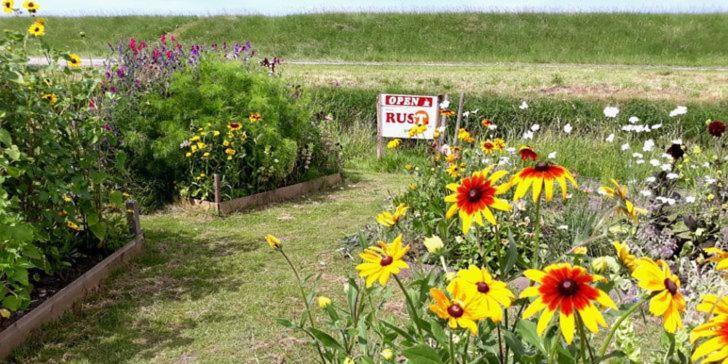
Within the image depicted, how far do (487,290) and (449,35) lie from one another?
95.4 ft

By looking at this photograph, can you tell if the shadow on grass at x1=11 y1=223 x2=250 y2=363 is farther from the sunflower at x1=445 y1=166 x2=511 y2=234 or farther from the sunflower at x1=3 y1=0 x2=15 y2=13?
the sunflower at x1=445 y1=166 x2=511 y2=234

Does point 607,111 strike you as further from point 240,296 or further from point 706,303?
point 706,303

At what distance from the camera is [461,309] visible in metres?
1.27

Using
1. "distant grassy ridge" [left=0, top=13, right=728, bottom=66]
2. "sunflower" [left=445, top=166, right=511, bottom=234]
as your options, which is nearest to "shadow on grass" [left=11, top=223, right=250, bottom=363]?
"sunflower" [left=445, top=166, right=511, bottom=234]

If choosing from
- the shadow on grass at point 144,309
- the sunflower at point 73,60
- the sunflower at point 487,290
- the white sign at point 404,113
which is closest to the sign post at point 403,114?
the white sign at point 404,113

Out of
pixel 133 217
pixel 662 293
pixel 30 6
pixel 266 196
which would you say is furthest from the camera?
pixel 266 196

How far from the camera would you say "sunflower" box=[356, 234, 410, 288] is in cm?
142

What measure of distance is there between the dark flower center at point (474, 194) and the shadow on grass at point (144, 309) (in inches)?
89.4

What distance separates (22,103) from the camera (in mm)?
3611

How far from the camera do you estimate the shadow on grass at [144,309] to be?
10.6 ft

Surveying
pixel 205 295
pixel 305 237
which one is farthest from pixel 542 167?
pixel 305 237

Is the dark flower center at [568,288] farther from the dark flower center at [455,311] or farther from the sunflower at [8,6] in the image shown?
the sunflower at [8,6]

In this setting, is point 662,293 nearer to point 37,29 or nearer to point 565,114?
point 37,29

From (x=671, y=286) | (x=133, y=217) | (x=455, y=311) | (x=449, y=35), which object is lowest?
(x=133, y=217)
